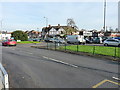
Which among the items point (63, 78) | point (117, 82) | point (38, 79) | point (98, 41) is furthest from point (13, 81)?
point (98, 41)

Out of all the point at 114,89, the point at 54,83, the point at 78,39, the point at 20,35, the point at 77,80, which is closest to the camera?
the point at 114,89

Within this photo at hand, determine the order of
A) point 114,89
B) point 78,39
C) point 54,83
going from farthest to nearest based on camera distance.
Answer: point 78,39, point 54,83, point 114,89

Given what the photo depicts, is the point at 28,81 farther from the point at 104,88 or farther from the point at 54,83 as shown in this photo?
the point at 104,88

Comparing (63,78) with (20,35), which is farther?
(20,35)

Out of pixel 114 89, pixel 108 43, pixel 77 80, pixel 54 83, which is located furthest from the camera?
pixel 108 43

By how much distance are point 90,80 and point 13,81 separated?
11.6 feet

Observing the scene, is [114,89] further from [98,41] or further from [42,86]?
[98,41]

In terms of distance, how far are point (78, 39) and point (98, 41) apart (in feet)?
21.5

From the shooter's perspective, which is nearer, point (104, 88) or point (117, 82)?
point (104, 88)

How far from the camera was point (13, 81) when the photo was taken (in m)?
5.14

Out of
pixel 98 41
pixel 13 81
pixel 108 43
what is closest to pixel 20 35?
pixel 98 41

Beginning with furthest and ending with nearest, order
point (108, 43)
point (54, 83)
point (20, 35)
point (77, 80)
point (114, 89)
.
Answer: point (20, 35), point (108, 43), point (77, 80), point (54, 83), point (114, 89)

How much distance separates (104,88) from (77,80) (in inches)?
48.5

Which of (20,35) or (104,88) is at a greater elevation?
(20,35)
